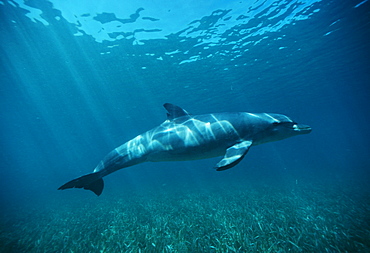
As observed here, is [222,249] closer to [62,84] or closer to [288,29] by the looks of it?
[288,29]

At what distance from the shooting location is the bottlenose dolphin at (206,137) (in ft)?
16.4

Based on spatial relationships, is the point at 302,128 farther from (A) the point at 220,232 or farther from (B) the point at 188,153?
(A) the point at 220,232

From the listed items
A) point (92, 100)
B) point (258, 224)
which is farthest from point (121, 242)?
point (92, 100)

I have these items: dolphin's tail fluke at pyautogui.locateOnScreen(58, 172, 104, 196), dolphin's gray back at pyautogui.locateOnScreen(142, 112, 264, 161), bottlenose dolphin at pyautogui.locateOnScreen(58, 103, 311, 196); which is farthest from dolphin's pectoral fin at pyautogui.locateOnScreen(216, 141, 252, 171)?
dolphin's tail fluke at pyautogui.locateOnScreen(58, 172, 104, 196)

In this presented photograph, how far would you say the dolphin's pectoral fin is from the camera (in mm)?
3846

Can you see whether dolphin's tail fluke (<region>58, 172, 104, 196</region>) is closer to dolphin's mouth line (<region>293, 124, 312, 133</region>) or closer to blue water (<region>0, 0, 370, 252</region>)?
blue water (<region>0, 0, 370, 252</region>)

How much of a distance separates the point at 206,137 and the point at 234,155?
3.40 ft

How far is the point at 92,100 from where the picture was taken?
1009 inches

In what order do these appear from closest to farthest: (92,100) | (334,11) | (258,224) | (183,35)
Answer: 1. (258,224)
2. (334,11)
3. (183,35)
4. (92,100)

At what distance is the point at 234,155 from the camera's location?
4.29 m

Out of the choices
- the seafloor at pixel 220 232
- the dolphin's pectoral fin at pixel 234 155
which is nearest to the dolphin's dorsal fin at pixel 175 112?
the dolphin's pectoral fin at pixel 234 155

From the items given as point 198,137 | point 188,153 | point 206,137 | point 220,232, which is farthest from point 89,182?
point 220,232

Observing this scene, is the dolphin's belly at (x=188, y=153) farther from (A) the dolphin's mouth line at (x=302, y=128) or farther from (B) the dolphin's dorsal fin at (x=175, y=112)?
(A) the dolphin's mouth line at (x=302, y=128)

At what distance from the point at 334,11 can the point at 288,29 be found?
2.93m
